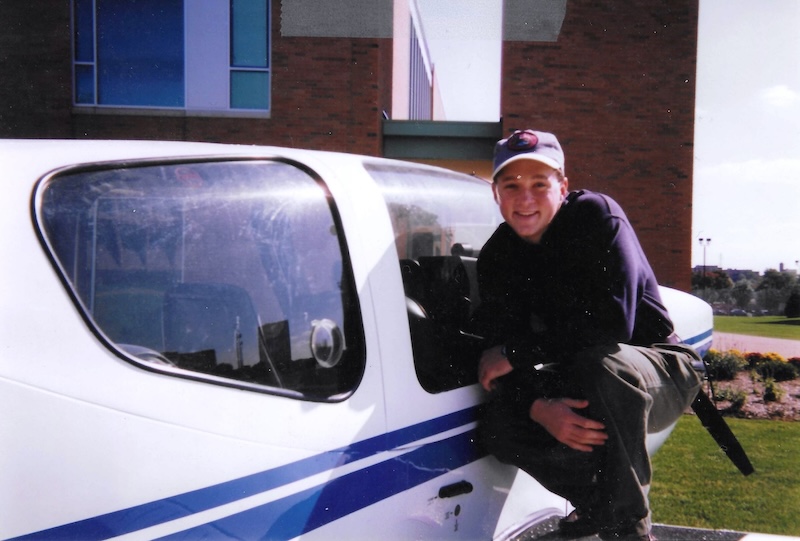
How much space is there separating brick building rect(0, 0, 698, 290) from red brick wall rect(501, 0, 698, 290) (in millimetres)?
17

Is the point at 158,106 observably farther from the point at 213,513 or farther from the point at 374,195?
the point at 213,513

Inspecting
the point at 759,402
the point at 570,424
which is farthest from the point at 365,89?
the point at 570,424

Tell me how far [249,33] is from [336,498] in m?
8.68

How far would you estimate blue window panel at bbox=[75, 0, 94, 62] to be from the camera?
29.6ft

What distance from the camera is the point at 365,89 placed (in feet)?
29.1

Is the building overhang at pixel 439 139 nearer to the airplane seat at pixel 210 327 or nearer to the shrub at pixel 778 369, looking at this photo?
the shrub at pixel 778 369

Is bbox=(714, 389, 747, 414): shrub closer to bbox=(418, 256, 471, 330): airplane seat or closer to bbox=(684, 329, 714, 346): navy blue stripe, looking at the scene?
bbox=(684, 329, 714, 346): navy blue stripe

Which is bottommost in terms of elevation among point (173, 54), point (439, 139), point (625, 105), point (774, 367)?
point (774, 367)

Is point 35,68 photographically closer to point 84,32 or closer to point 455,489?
point 84,32

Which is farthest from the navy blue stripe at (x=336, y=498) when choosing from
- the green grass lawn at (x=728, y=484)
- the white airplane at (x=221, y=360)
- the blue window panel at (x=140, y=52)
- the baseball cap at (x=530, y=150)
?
the blue window panel at (x=140, y=52)

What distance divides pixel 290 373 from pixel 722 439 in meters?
1.65

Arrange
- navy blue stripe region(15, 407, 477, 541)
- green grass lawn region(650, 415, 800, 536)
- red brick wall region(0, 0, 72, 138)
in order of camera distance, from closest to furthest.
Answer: navy blue stripe region(15, 407, 477, 541) < green grass lawn region(650, 415, 800, 536) < red brick wall region(0, 0, 72, 138)

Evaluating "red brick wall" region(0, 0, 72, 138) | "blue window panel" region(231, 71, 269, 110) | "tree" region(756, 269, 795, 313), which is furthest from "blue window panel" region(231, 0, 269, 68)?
"tree" region(756, 269, 795, 313)

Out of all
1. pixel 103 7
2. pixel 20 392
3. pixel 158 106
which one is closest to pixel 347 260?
pixel 20 392
